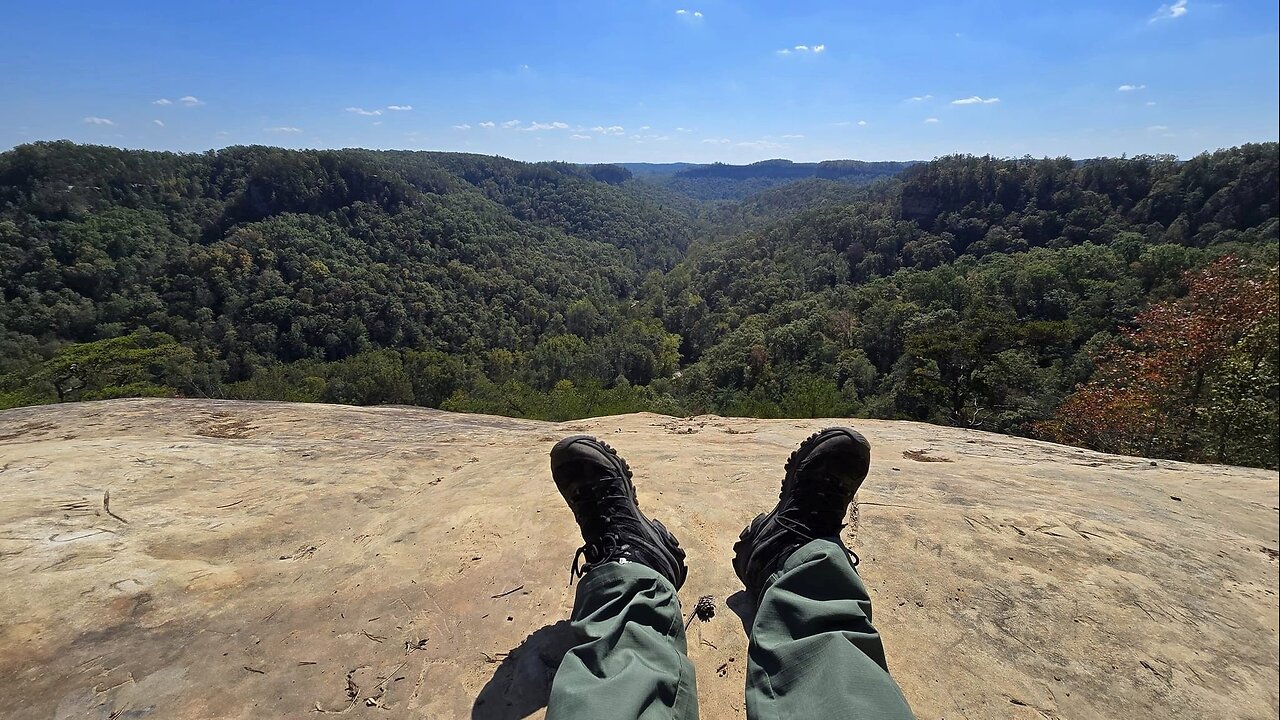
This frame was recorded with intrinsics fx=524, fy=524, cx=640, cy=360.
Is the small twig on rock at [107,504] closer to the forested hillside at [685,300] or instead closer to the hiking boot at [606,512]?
the hiking boot at [606,512]

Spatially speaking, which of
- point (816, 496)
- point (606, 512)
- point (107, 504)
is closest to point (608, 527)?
point (606, 512)

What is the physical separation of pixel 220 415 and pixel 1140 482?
8964 mm

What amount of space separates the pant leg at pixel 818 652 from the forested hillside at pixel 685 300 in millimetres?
8201

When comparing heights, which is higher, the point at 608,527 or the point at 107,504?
the point at 608,527

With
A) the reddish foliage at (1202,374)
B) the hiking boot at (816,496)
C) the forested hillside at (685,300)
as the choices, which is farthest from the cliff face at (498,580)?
the forested hillside at (685,300)

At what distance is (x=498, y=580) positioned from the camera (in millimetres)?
2822

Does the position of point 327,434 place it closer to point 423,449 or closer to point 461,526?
point 423,449

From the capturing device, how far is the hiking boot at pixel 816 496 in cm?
257

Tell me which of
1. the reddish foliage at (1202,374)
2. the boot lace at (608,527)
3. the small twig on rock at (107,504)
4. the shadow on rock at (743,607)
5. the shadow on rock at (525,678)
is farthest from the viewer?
the reddish foliage at (1202,374)

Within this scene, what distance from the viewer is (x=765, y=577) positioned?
7.99 ft

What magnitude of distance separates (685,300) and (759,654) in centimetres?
7781

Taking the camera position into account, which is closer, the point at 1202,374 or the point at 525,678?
the point at 525,678

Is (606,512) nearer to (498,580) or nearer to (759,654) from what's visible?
(498,580)

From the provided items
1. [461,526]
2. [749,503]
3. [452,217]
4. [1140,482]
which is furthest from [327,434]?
[452,217]
